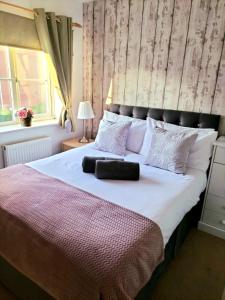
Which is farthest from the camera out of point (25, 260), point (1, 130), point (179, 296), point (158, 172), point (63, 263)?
point (1, 130)

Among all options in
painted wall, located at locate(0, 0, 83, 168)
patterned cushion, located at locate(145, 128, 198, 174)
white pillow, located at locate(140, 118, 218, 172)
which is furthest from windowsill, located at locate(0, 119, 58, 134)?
white pillow, located at locate(140, 118, 218, 172)

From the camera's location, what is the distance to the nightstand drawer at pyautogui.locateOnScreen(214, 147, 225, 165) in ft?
6.79

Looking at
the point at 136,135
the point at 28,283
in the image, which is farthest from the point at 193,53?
the point at 28,283

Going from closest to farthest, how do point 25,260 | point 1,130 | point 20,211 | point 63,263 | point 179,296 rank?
point 63,263 → point 25,260 → point 20,211 → point 179,296 → point 1,130

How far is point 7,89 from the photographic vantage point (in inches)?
104

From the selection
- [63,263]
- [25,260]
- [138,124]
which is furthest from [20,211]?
[138,124]

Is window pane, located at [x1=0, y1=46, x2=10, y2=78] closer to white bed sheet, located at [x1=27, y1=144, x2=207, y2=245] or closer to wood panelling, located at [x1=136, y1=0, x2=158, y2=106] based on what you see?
white bed sheet, located at [x1=27, y1=144, x2=207, y2=245]

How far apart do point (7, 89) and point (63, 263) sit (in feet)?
7.38

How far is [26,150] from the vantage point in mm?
2678

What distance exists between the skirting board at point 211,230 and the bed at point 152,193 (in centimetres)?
7

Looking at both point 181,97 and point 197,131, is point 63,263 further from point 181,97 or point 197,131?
point 181,97

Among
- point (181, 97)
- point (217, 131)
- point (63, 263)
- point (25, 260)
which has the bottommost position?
point (25, 260)

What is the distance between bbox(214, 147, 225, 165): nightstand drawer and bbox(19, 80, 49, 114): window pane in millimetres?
2291

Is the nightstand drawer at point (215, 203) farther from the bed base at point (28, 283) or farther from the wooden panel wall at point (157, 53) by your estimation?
the wooden panel wall at point (157, 53)
